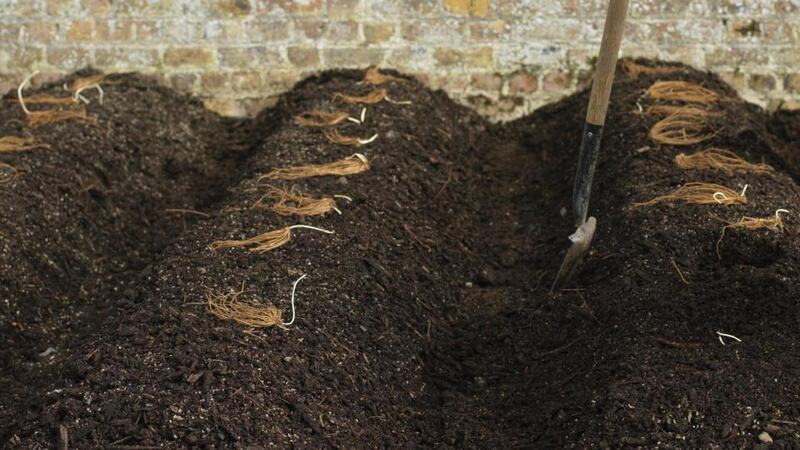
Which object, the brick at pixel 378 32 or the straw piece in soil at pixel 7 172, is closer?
the straw piece in soil at pixel 7 172

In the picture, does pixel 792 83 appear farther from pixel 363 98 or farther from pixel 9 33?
pixel 9 33

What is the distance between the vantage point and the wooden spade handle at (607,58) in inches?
168

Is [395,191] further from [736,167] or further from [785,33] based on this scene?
[785,33]

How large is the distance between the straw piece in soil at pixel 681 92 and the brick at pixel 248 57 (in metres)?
2.08

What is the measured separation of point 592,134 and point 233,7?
7.91 ft

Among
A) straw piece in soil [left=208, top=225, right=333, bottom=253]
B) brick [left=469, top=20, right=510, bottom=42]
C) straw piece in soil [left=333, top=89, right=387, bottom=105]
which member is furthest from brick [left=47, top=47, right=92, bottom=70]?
straw piece in soil [left=208, top=225, right=333, bottom=253]

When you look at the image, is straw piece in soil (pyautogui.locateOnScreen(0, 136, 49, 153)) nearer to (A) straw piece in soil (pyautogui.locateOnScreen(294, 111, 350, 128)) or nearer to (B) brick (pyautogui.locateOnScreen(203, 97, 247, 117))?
(B) brick (pyautogui.locateOnScreen(203, 97, 247, 117))

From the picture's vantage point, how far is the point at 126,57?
604cm

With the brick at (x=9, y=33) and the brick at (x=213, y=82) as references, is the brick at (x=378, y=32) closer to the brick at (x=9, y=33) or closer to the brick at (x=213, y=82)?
the brick at (x=213, y=82)

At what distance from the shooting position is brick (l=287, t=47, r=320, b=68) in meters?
6.02

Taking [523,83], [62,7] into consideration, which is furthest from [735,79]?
[62,7]

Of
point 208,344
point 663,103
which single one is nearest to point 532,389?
point 208,344

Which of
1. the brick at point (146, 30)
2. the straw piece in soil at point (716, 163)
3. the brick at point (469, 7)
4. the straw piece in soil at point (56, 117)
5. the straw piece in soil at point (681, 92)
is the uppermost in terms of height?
the brick at point (469, 7)

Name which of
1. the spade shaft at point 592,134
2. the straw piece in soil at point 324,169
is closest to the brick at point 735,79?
the spade shaft at point 592,134
